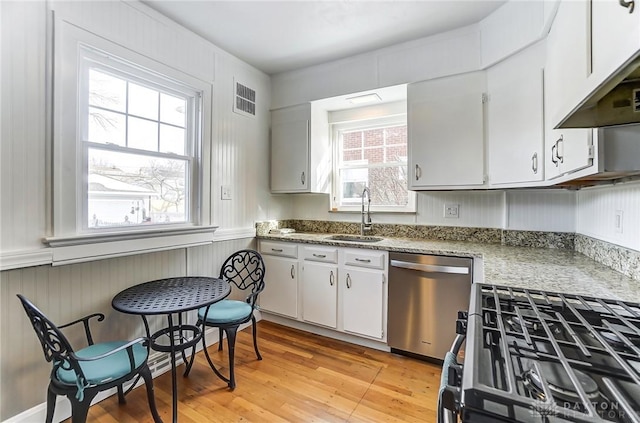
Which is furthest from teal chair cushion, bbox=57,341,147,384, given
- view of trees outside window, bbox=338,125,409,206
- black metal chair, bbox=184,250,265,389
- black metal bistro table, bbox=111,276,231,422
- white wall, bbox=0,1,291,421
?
view of trees outside window, bbox=338,125,409,206

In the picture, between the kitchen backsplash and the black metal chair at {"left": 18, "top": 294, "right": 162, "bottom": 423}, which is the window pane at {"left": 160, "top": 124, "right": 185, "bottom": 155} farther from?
the black metal chair at {"left": 18, "top": 294, "right": 162, "bottom": 423}

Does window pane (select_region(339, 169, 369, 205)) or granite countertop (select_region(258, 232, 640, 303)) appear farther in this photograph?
window pane (select_region(339, 169, 369, 205))

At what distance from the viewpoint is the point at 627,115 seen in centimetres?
92

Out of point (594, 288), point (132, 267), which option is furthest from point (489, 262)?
point (132, 267)

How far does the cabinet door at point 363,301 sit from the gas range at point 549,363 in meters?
1.40

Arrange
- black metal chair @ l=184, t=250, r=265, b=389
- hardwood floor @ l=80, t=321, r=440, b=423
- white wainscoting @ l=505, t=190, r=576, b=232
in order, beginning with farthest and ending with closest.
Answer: white wainscoting @ l=505, t=190, r=576, b=232 < black metal chair @ l=184, t=250, r=265, b=389 < hardwood floor @ l=80, t=321, r=440, b=423

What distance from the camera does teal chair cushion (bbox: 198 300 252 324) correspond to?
6.68ft

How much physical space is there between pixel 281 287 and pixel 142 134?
183cm

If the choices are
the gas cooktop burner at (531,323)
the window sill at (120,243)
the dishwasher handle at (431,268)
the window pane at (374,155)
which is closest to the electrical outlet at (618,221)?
the dishwasher handle at (431,268)

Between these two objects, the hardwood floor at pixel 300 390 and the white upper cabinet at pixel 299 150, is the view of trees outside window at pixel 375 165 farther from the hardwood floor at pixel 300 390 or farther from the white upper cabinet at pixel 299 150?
the hardwood floor at pixel 300 390

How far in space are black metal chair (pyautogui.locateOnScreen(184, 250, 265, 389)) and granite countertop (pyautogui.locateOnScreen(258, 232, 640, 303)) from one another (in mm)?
866

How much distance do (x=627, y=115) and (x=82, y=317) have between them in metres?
2.78

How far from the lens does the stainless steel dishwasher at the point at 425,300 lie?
2.12 metres

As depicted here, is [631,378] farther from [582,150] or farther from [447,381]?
[582,150]
